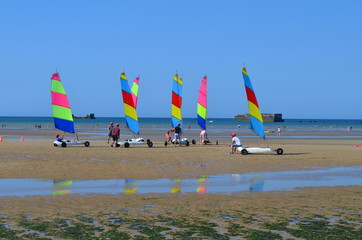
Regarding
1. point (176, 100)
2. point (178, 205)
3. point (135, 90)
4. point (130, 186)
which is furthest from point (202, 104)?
point (178, 205)

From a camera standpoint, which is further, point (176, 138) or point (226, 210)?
point (176, 138)

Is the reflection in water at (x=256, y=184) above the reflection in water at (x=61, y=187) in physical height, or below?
above

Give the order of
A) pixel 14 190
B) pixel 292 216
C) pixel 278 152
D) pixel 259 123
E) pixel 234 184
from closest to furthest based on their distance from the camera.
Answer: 1. pixel 292 216
2. pixel 14 190
3. pixel 234 184
4. pixel 278 152
5. pixel 259 123

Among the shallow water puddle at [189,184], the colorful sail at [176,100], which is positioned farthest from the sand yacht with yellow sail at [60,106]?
the shallow water puddle at [189,184]

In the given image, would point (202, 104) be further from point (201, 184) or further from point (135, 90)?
point (201, 184)

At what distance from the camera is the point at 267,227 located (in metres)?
8.97

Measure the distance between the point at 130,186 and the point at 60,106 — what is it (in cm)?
1809

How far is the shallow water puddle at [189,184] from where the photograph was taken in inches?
522

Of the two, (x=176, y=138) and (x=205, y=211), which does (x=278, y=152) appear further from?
(x=205, y=211)

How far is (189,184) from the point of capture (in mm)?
14789

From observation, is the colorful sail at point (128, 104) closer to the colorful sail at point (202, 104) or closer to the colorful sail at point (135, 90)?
the colorful sail at point (135, 90)

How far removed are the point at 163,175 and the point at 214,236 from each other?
8659mm

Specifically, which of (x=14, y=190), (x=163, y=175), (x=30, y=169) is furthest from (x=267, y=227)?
(x=30, y=169)

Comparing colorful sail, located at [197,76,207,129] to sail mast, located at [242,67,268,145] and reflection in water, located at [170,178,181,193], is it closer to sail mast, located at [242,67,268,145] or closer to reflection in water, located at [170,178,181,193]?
sail mast, located at [242,67,268,145]
